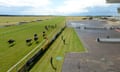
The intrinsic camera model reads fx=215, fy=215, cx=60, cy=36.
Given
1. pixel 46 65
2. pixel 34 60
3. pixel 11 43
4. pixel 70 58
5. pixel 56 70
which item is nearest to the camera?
pixel 56 70

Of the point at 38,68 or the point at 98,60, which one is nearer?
the point at 38,68

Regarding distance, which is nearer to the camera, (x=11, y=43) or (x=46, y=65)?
(x=46, y=65)

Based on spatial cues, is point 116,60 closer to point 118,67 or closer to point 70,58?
point 118,67

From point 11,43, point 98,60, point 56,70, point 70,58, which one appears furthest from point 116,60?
point 11,43

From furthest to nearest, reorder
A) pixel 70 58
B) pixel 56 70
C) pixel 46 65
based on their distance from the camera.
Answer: pixel 70 58 < pixel 46 65 < pixel 56 70

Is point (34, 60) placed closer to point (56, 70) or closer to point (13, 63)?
point (13, 63)

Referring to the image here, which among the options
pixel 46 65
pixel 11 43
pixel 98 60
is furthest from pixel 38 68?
pixel 11 43

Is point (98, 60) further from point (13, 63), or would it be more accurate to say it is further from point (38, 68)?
point (13, 63)

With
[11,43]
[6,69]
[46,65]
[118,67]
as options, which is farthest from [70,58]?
[11,43]

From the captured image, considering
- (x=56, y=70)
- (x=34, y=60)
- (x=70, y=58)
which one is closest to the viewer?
(x=56, y=70)
